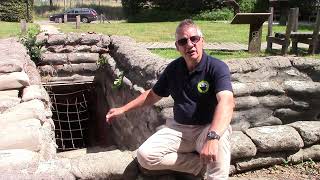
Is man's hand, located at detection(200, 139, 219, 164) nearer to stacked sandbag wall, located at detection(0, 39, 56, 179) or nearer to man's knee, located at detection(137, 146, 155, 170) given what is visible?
man's knee, located at detection(137, 146, 155, 170)

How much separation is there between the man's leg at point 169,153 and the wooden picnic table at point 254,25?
7041 millimetres

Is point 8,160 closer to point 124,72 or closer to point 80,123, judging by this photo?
point 124,72

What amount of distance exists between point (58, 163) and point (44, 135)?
0.99 metres

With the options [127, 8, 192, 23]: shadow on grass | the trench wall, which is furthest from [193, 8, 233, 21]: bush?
the trench wall

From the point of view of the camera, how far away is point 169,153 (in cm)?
330

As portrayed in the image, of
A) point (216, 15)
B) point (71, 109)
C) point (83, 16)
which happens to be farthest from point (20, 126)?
point (83, 16)

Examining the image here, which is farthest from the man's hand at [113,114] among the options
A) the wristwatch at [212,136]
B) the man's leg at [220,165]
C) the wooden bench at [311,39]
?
the wooden bench at [311,39]

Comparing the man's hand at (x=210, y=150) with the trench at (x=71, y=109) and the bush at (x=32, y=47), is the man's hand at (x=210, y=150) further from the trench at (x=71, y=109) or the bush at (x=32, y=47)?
the bush at (x=32, y=47)

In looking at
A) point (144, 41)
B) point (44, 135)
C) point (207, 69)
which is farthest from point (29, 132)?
point (144, 41)

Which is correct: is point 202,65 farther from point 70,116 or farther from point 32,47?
point 70,116

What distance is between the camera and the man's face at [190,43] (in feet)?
10.9

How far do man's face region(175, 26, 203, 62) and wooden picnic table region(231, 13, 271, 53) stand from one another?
6.95 meters

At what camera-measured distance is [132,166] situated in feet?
11.0

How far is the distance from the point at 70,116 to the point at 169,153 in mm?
7977
